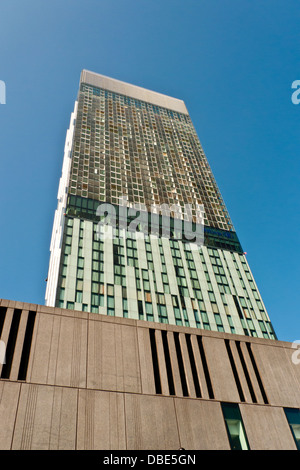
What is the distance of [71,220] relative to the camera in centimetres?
6600

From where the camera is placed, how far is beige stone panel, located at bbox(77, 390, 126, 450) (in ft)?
69.1

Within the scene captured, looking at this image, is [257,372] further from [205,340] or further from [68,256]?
[68,256]

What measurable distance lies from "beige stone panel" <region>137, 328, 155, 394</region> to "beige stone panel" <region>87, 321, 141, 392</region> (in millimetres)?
308

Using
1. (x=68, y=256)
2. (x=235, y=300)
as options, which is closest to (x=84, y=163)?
(x=68, y=256)

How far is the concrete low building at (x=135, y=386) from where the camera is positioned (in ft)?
69.9

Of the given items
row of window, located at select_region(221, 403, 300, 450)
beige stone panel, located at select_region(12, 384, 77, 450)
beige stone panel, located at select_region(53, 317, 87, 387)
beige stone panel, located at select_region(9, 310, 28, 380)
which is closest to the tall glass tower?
beige stone panel, located at select_region(53, 317, 87, 387)

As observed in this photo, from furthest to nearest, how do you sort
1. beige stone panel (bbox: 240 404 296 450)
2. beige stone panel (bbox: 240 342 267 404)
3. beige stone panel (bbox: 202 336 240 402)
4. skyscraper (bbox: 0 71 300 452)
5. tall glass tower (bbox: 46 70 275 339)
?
1. tall glass tower (bbox: 46 70 275 339)
2. beige stone panel (bbox: 240 342 267 404)
3. beige stone panel (bbox: 202 336 240 402)
4. beige stone panel (bbox: 240 404 296 450)
5. skyscraper (bbox: 0 71 300 452)

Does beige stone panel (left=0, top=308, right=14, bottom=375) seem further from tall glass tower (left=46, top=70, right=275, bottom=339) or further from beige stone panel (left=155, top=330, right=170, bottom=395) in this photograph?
tall glass tower (left=46, top=70, right=275, bottom=339)

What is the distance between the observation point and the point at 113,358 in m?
25.6

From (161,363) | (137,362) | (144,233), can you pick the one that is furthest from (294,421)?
(144,233)

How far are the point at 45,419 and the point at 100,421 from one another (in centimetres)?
322

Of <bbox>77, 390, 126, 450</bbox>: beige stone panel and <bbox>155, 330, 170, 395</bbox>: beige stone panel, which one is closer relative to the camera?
<bbox>77, 390, 126, 450</bbox>: beige stone panel

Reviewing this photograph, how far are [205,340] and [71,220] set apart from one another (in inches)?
1664

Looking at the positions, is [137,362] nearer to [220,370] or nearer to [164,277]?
[220,370]
